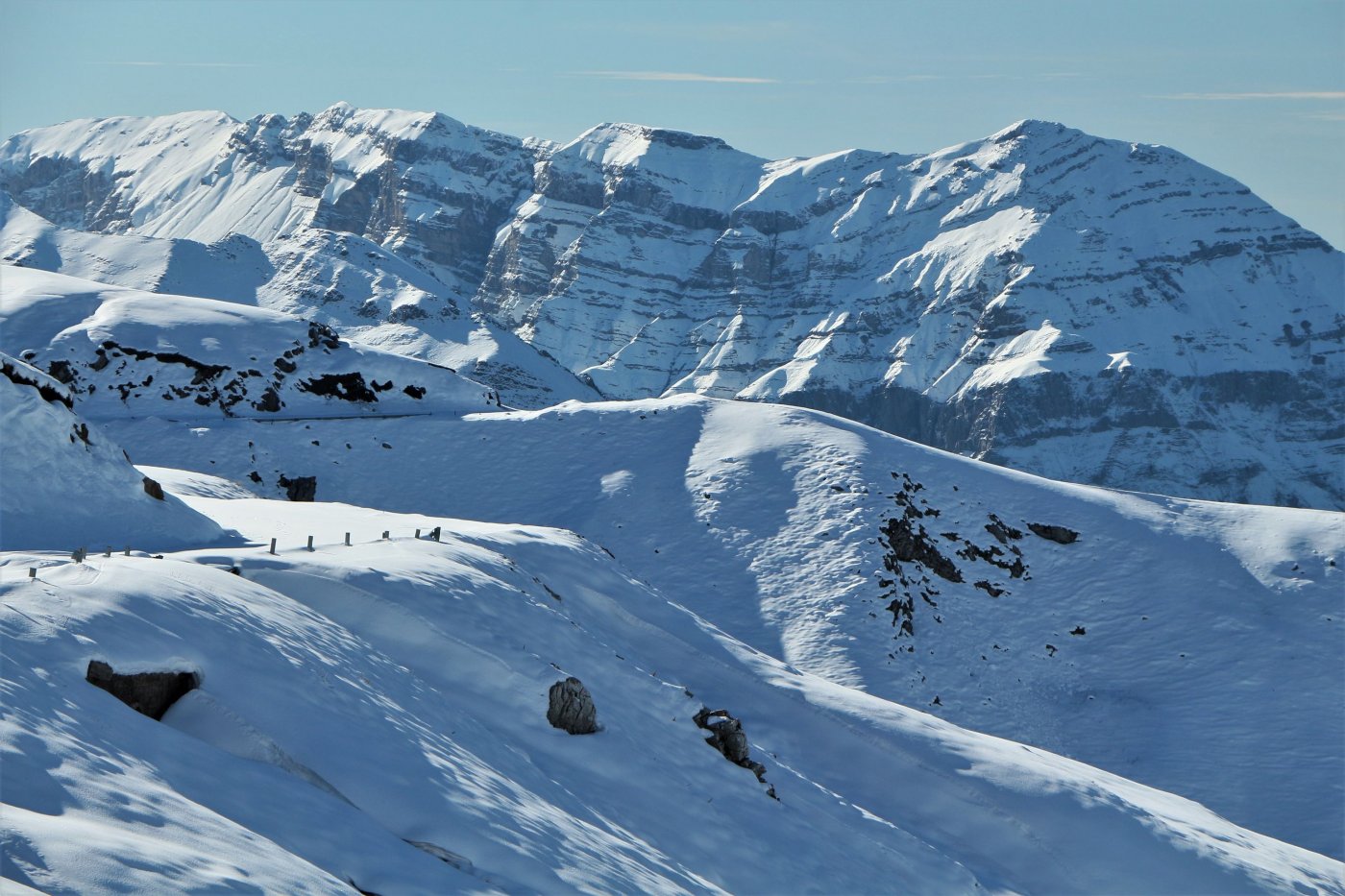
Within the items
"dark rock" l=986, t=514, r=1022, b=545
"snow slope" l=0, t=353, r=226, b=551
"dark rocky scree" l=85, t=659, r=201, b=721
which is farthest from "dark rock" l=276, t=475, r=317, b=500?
"dark rocky scree" l=85, t=659, r=201, b=721

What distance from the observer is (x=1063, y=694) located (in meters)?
46.8

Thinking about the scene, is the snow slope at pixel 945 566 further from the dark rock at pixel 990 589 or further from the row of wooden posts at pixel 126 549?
the row of wooden posts at pixel 126 549

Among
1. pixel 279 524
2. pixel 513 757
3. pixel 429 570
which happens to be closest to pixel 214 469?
pixel 279 524

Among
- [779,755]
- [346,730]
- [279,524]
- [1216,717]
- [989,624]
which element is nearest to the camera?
[346,730]

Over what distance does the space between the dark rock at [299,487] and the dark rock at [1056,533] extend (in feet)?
91.0

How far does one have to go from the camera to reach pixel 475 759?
20.6 metres

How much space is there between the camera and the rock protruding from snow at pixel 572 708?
2439 cm

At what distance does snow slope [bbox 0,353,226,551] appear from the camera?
90.6 ft

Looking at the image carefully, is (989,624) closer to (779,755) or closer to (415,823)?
(779,755)

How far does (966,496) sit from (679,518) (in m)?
11.7

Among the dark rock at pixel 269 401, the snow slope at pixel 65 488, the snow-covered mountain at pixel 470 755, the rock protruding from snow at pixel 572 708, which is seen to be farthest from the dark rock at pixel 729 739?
the dark rock at pixel 269 401

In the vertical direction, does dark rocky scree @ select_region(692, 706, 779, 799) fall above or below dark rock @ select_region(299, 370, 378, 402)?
below

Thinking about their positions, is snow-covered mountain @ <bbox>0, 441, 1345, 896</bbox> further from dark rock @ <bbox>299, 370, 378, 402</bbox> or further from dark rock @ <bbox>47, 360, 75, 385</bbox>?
dark rock @ <bbox>299, 370, 378, 402</bbox>

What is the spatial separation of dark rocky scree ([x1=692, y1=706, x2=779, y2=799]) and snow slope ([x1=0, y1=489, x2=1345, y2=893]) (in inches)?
12.6
